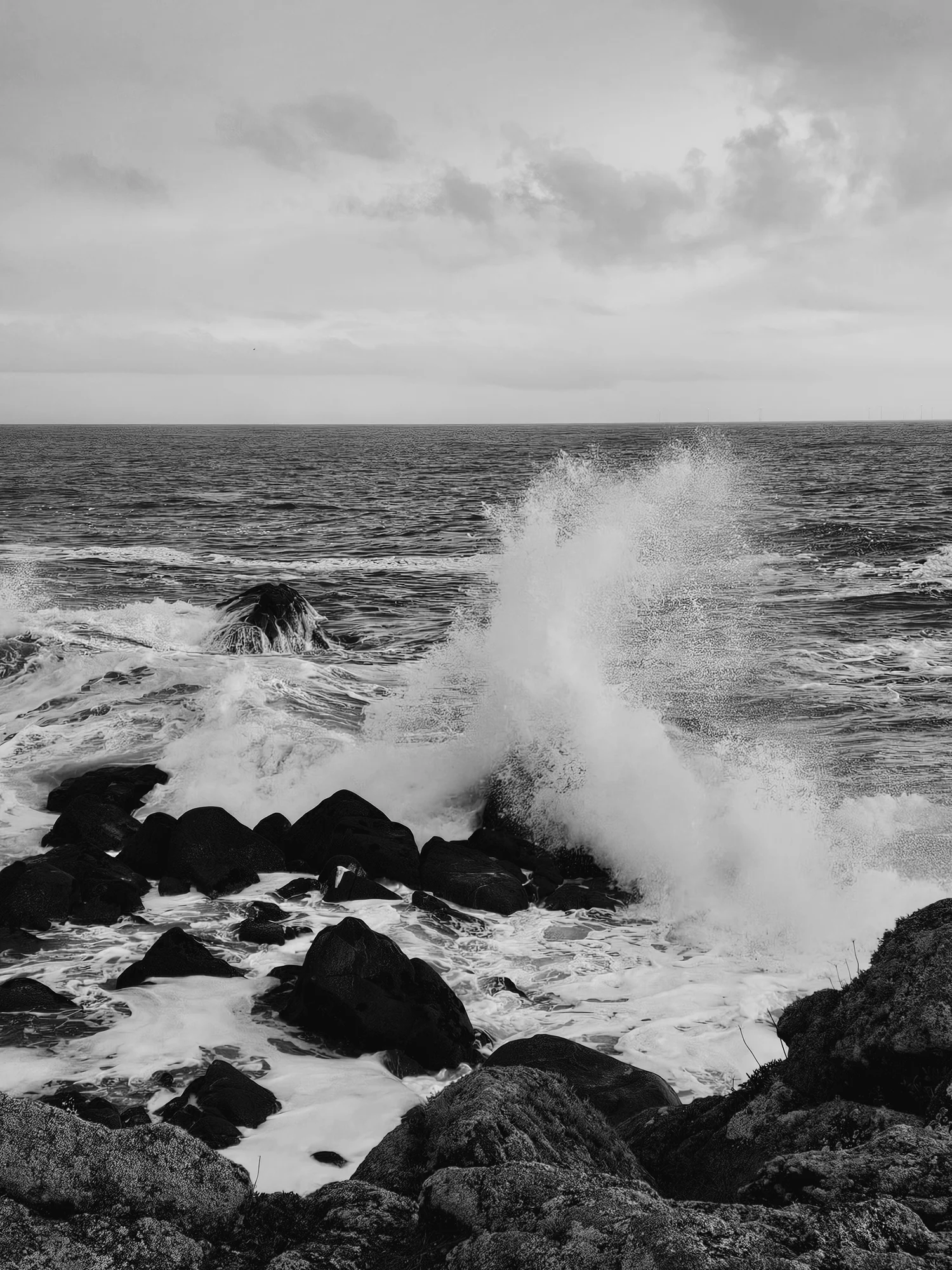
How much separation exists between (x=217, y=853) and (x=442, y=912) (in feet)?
7.20

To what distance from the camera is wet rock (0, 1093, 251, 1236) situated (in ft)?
7.56

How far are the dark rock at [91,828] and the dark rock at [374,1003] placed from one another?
364 cm

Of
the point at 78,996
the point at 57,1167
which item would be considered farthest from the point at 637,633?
the point at 57,1167

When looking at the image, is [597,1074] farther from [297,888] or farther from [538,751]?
[538,751]

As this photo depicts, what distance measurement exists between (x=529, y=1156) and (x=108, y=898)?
6013mm

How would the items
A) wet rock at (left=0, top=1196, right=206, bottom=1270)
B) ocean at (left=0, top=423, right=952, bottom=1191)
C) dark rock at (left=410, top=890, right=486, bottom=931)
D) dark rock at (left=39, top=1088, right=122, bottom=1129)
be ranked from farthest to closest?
dark rock at (left=410, top=890, right=486, bottom=931)
ocean at (left=0, top=423, right=952, bottom=1191)
dark rock at (left=39, top=1088, right=122, bottom=1129)
wet rock at (left=0, top=1196, right=206, bottom=1270)

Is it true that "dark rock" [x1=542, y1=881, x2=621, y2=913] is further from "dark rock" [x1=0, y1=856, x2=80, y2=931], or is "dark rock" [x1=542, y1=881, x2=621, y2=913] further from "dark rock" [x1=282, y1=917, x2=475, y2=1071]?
"dark rock" [x1=0, y1=856, x2=80, y2=931]

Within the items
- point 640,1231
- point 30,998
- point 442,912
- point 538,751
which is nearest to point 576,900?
point 442,912

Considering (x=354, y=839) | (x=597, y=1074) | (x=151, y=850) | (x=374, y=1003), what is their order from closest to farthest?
(x=597, y=1074) < (x=374, y=1003) < (x=151, y=850) < (x=354, y=839)

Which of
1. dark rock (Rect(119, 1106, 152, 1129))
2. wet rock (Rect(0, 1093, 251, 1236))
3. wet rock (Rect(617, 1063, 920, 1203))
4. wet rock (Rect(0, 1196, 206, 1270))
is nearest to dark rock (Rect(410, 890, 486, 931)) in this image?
dark rock (Rect(119, 1106, 152, 1129))

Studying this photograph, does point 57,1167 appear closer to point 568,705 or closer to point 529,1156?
point 529,1156

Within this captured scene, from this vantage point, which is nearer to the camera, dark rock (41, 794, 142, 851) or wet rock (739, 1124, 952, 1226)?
wet rock (739, 1124, 952, 1226)

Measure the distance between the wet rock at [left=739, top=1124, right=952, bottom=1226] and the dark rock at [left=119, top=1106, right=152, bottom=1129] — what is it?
338 cm

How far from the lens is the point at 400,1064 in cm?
576
